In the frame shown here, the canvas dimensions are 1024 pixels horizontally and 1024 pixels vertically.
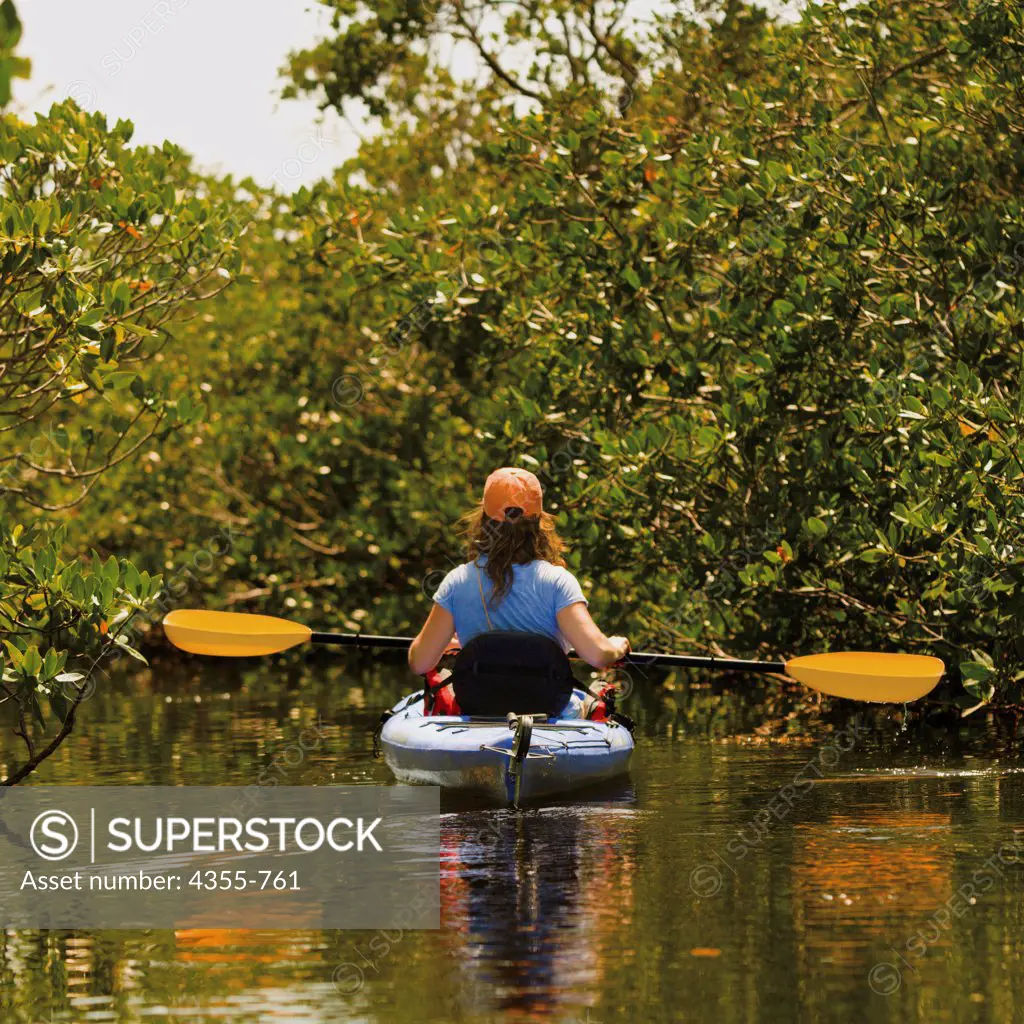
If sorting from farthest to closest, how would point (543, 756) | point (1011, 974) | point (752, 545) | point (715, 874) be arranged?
point (752, 545)
point (543, 756)
point (715, 874)
point (1011, 974)

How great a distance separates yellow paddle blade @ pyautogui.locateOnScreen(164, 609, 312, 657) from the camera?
12.2 meters

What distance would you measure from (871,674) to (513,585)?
93.8 inches

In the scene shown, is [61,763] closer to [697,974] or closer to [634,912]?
[634,912]

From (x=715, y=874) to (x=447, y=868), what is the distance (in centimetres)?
116

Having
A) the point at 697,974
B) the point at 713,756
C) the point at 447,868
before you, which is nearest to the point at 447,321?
the point at 713,756

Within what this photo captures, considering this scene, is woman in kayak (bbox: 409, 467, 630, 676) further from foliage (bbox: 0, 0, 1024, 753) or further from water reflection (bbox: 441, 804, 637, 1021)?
foliage (bbox: 0, 0, 1024, 753)

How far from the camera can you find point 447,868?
9016mm

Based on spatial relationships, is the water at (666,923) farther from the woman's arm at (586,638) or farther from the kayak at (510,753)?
the woman's arm at (586,638)

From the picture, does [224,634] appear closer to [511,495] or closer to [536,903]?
[511,495]

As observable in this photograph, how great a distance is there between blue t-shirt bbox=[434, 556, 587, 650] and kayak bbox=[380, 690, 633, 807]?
19.5 inches

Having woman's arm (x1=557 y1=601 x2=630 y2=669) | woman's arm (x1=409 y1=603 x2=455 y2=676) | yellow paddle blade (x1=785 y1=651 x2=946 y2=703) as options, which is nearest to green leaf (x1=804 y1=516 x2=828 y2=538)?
yellow paddle blade (x1=785 y1=651 x2=946 y2=703)

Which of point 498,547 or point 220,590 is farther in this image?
point 220,590

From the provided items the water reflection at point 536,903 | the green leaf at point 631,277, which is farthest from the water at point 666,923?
the green leaf at point 631,277

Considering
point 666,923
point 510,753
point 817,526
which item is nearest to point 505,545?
point 510,753
